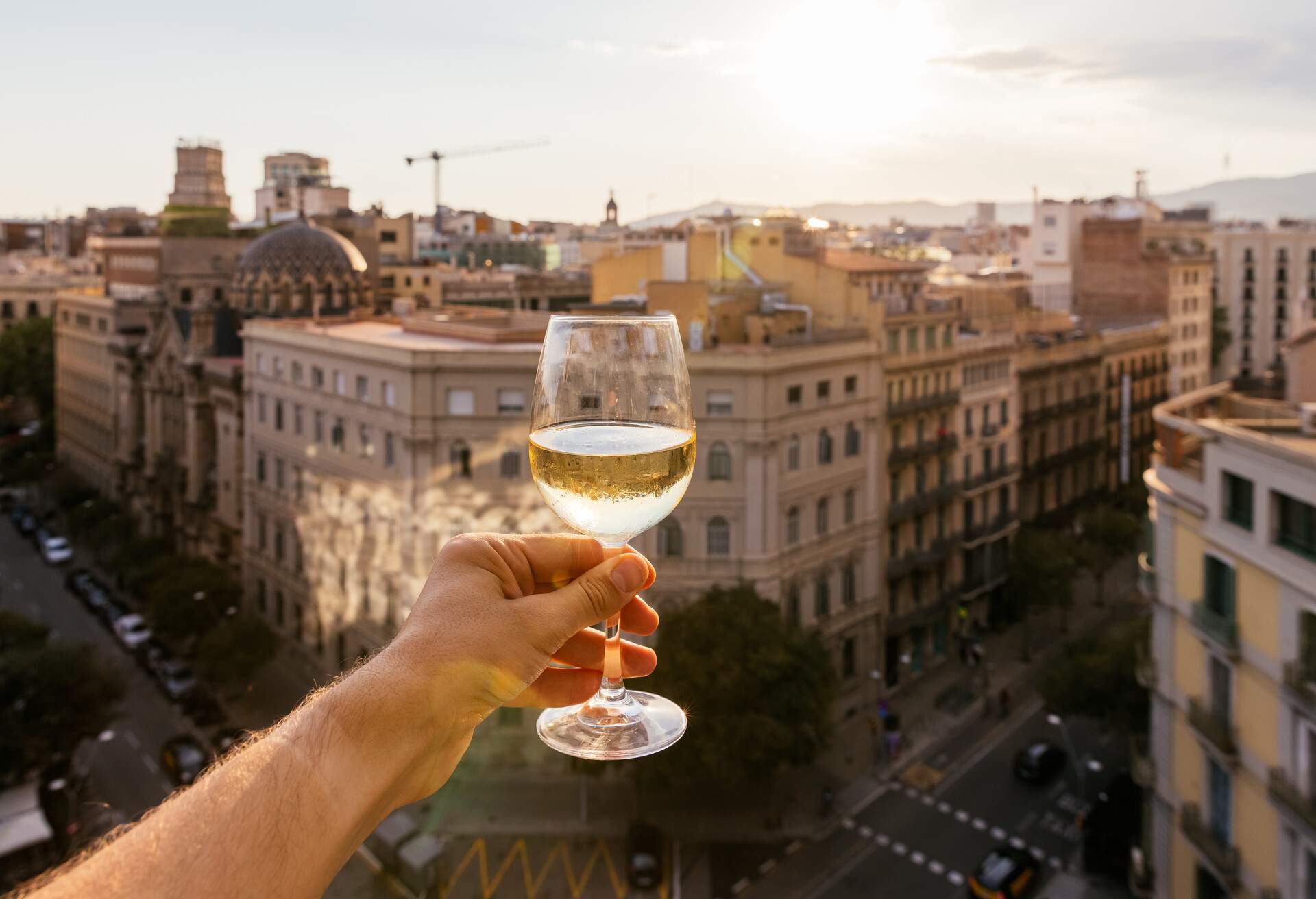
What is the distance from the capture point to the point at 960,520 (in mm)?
27078

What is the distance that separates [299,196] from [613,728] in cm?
4869

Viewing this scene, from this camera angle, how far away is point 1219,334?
148ft

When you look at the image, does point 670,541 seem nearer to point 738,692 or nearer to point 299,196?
point 738,692

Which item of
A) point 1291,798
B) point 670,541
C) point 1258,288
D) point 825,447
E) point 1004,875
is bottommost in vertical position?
point 1004,875

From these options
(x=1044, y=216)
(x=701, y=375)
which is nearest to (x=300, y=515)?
(x=701, y=375)

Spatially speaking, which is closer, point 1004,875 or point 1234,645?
point 1234,645

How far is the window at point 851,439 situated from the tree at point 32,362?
3351 centimetres

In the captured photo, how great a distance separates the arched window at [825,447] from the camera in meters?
22.2

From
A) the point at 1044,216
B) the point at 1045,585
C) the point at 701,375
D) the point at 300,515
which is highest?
the point at 1044,216

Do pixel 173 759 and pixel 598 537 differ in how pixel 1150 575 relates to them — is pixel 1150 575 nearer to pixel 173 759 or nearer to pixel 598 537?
pixel 598 537

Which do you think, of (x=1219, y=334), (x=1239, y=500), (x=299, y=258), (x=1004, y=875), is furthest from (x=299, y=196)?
(x=1239, y=500)

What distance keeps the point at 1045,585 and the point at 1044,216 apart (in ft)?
71.5

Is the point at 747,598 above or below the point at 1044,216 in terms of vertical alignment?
below

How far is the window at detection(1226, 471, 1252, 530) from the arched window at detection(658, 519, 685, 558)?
984 centimetres
